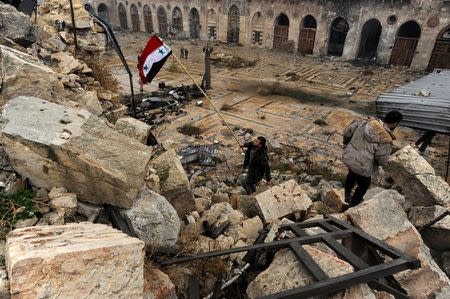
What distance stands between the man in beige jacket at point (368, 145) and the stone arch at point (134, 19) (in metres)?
32.4

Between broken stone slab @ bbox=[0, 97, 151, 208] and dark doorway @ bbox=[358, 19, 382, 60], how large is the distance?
863 inches

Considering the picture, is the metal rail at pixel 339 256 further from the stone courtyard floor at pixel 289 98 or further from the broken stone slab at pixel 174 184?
the stone courtyard floor at pixel 289 98

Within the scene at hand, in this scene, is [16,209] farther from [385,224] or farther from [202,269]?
[385,224]

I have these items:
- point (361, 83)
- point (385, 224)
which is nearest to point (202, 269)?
point (385, 224)

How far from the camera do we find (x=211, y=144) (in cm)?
984

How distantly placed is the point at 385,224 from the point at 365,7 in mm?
20026

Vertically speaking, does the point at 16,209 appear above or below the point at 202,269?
above

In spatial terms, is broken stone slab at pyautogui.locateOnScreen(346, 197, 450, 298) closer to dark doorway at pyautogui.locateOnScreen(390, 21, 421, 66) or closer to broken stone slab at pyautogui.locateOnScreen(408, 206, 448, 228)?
broken stone slab at pyautogui.locateOnScreen(408, 206, 448, 228)

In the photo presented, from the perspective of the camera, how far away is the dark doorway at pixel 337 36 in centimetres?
2311

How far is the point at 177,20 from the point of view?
29.5 metres

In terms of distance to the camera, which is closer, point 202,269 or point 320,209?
point 202,269

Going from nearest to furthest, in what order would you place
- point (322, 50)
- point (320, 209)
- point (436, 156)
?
point (320, 209) < point (436, 156) < point (322, 50)

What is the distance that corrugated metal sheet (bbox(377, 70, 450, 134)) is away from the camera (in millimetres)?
7242

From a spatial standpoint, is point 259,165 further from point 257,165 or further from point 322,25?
point 322,25
